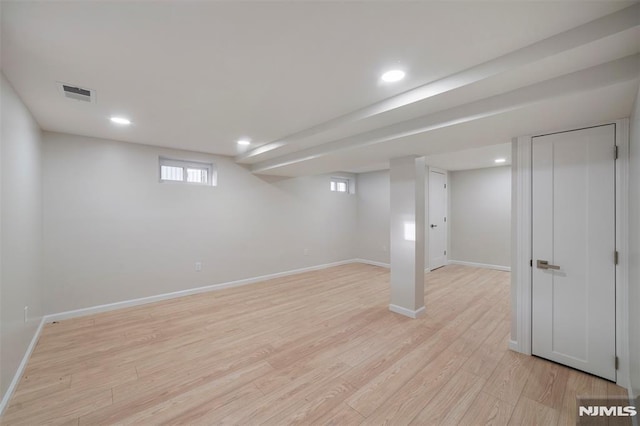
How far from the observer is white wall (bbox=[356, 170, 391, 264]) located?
21.3ft

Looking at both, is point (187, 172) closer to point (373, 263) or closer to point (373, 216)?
point (373, 216)

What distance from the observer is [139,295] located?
12.9ft

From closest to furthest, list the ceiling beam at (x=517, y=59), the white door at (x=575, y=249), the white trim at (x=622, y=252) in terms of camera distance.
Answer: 1. the ceiling beam at (x=517, y=59)
2. the white trim at (x=622, y=252)
3. the white door at (x=575, y=249)

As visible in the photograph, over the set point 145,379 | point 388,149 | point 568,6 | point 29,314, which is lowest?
point 145,379

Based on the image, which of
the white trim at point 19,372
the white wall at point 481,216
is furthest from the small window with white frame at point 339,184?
the white trim at point 19,372

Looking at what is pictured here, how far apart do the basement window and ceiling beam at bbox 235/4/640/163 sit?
13.5 feet

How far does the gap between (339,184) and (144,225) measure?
4.53 metres

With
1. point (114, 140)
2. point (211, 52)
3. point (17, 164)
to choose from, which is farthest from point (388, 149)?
point (114, 140)

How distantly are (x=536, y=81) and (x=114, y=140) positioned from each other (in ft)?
15.8

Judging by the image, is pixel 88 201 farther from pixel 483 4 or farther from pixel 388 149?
pixel 483 4

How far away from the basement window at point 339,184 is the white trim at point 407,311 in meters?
3.69

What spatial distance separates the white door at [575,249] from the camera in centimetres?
211

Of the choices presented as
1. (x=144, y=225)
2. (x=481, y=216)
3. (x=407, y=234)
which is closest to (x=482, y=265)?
(x=481, y=216)

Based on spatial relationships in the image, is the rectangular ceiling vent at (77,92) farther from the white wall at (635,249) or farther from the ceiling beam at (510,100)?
the white wall at (635,249)
